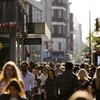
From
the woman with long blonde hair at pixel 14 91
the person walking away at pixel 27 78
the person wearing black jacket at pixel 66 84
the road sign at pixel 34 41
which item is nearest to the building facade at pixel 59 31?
the road sign at pixel 34 41

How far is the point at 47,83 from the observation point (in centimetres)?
1443

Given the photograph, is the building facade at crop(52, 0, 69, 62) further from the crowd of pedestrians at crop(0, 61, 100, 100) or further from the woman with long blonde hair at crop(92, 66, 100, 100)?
the woman with long blonde hair at crop(92, 66, 100, 100)

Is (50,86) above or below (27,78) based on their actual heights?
below

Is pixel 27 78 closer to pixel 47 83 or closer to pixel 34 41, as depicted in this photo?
pixel 47 83

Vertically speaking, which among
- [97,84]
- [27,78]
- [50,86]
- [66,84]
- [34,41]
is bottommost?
[50,86]

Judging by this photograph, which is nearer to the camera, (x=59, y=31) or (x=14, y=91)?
(x=14, y=91)

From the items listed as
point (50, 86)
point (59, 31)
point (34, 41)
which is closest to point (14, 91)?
point (50, 86)

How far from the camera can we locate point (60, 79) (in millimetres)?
12195

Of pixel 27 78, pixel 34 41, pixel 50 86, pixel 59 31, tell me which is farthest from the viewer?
pixel 59 31

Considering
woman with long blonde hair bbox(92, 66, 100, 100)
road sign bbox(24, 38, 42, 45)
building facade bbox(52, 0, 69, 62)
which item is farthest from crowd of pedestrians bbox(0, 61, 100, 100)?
building facade bbox(52, 0, 69, 62)

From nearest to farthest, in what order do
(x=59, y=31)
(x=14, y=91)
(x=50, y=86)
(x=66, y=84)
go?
(x=14, y=91) < (x=66, y=84) < (x=50, y=86) < (x=59, y=31)

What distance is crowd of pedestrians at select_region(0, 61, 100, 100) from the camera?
674cm

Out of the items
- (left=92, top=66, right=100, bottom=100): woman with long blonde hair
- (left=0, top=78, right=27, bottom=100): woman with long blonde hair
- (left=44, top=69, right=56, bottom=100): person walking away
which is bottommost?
(left=44, top=69, right=56, bottom=100): person walking away

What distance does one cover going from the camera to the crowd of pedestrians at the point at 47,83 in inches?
265
